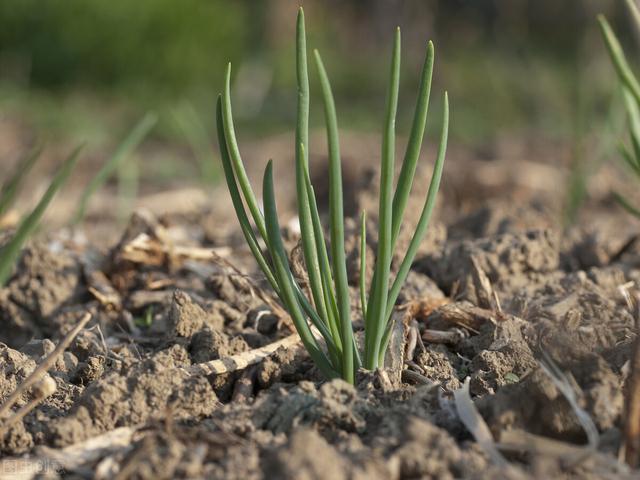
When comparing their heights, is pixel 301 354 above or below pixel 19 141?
above

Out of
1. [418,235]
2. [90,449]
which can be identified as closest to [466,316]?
[418,235]

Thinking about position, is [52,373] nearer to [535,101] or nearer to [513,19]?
[535,101]

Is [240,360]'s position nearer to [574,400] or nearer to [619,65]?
[574,400]

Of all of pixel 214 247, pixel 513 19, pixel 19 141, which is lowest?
pixel 19 141

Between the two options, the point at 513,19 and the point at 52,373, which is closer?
→ the point at 52,373

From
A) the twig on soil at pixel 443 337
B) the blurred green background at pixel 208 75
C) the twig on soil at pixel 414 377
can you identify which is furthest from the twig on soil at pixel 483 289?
the blurred green background at pixel 208 75

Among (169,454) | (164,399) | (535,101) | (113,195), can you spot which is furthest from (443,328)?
(535,101)
